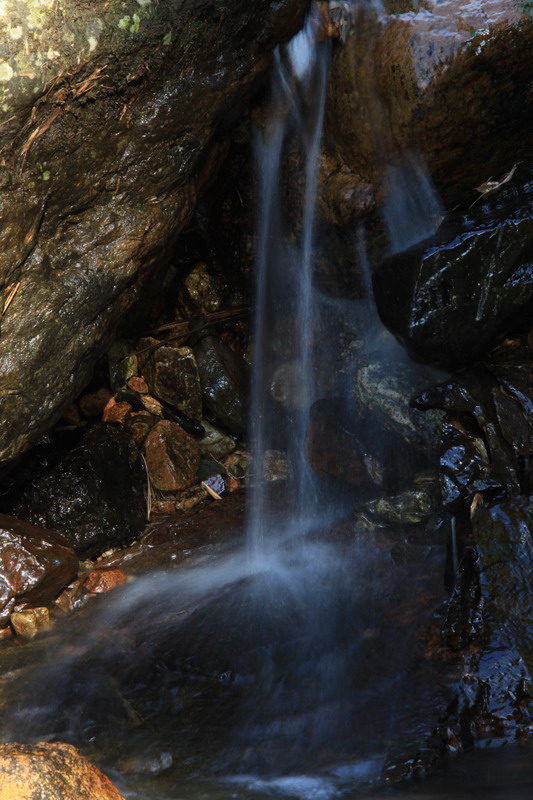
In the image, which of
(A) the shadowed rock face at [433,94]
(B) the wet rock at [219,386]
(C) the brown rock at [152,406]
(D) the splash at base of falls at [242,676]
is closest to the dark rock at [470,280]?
(A) the shadowed rock face at [433,94]

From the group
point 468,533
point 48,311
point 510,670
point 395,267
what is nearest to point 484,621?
point 510,670

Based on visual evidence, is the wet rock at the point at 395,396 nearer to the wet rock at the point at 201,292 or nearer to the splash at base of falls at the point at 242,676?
the splash at base of falls at the point at 242,676

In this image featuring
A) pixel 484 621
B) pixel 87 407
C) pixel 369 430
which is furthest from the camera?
pixel 87 407

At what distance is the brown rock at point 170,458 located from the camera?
5.08 meters

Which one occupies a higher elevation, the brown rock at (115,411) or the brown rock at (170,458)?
the brown rock at (115,411)

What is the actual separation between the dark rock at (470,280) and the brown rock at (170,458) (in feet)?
6.67

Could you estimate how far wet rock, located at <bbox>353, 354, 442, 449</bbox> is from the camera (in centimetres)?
425

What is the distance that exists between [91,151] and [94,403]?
2339 mm

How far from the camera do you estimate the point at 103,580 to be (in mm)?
4250

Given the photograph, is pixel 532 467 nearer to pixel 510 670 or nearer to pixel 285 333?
pixel 510 670

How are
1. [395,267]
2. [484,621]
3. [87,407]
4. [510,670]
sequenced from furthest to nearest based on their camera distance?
[87,407] → [395,267] → [484,621] → [510,670]

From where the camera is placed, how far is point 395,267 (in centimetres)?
407

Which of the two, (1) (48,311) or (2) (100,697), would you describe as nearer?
(2) (100,697)

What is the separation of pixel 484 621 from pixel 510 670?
274 mm
